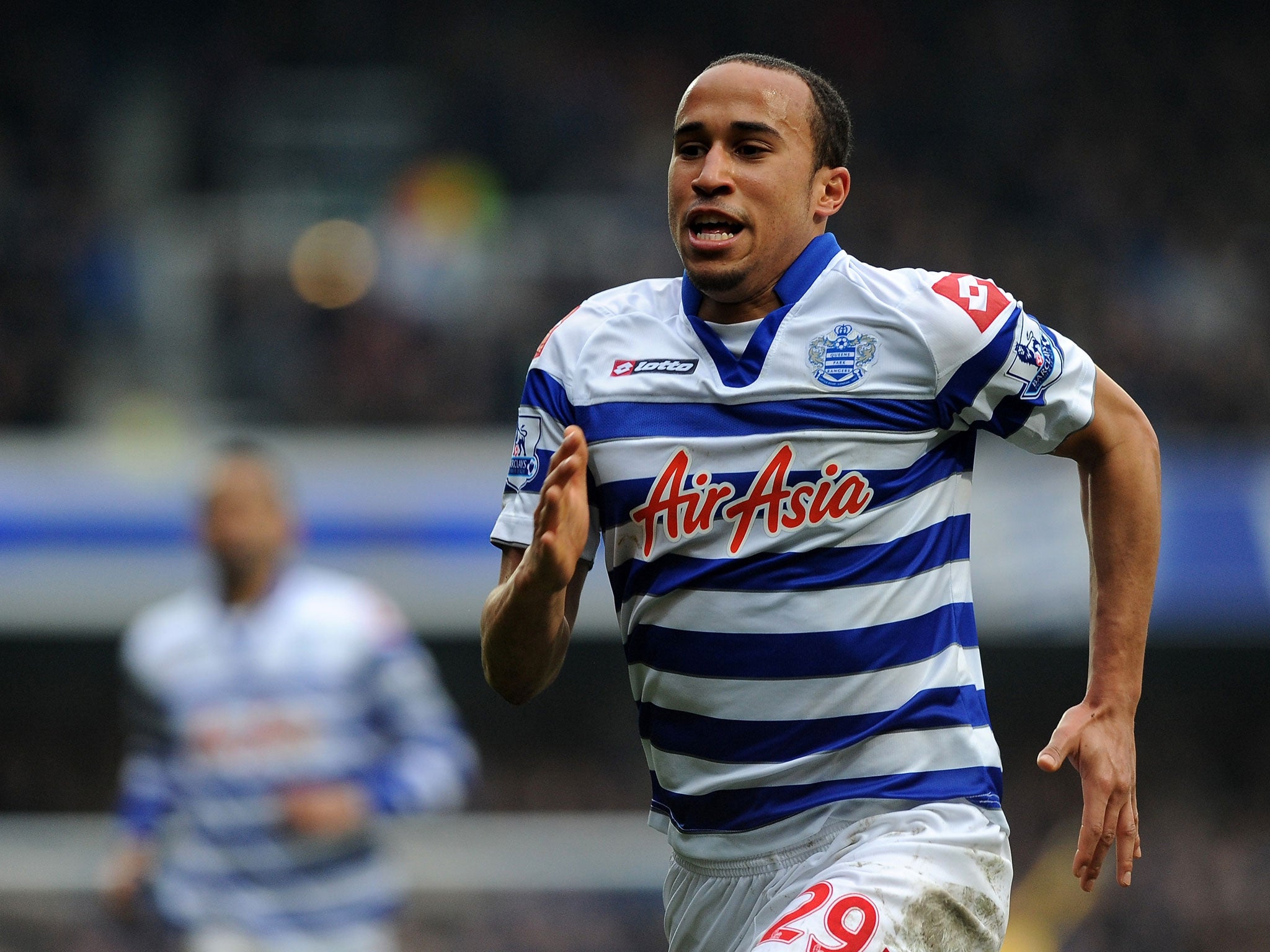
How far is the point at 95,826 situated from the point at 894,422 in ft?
29.1

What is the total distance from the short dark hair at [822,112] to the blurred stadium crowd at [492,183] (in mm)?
8394

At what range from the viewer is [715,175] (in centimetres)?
330

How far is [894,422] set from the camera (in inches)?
128

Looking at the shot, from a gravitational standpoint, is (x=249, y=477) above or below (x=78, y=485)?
above

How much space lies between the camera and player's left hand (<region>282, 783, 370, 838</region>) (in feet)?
19.5

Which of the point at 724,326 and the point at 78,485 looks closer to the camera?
the point at 724,326

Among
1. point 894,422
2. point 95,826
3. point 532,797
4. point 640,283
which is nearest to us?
point 894,422

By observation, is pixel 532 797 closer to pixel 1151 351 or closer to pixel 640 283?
pixel 1151 351

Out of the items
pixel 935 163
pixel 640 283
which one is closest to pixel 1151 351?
pixel 935 163

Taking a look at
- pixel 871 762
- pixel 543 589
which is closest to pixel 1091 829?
pixel 871 762

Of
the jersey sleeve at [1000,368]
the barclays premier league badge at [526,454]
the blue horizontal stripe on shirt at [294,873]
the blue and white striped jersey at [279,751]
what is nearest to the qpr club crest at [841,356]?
the jersey sleeve at [1000,368]

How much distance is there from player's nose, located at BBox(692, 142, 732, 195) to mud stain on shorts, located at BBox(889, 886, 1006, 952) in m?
1.40

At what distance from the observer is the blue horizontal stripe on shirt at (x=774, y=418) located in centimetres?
326

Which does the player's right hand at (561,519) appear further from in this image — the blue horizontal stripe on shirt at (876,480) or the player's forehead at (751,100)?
the player's forehead at (751,100)
